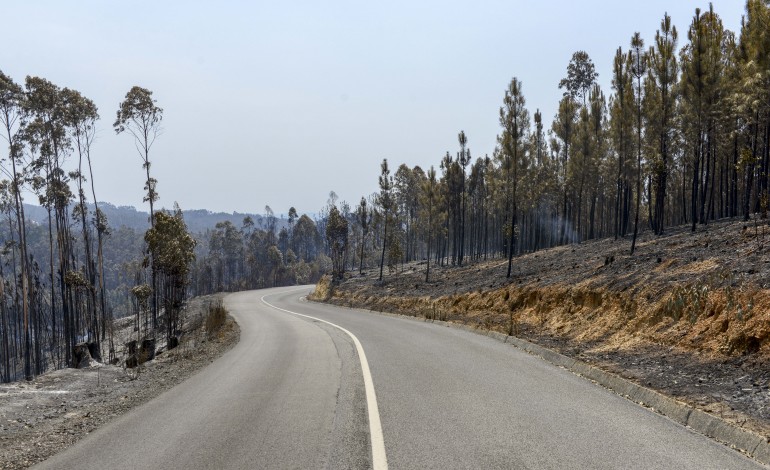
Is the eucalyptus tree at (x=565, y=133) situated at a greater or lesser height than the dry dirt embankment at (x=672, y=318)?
greater

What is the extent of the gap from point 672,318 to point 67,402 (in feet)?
41.8

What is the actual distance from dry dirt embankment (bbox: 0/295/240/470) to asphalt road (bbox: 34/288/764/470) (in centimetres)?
45

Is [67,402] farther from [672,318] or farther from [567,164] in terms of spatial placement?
[567,164]

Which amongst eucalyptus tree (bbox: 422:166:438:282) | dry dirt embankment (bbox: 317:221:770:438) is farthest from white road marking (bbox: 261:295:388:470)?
eucalyptus tree (bbox: 422:166:438:282)

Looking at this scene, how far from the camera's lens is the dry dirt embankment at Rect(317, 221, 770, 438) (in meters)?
7.61

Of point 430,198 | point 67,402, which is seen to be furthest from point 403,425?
point 430,198

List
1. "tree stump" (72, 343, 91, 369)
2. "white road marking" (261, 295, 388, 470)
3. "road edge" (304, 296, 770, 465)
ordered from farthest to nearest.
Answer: "tree stump" (72, 343, 91, 369) → "road edge" (304, 296, 770, 465) → "white road marking" (261, 295, 388, 470)

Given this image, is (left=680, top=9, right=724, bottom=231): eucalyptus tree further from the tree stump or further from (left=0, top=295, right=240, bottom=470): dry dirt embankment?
the tree stump

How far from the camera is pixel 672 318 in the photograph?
11.6m

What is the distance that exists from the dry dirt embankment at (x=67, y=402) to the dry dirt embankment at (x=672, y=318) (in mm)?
7681

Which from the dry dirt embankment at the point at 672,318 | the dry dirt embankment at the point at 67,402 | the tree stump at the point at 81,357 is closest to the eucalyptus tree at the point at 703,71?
the dry dirt embankment at the point at 672,318

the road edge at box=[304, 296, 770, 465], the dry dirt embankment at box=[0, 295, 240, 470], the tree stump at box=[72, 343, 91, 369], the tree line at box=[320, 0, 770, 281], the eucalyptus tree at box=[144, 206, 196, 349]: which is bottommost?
the tree stump at box=[72, 343, 91, 369]

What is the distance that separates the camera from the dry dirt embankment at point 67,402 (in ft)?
21.7

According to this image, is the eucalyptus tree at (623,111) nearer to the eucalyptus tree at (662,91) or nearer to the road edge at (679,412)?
the eucalyptus tree at (662,91)
